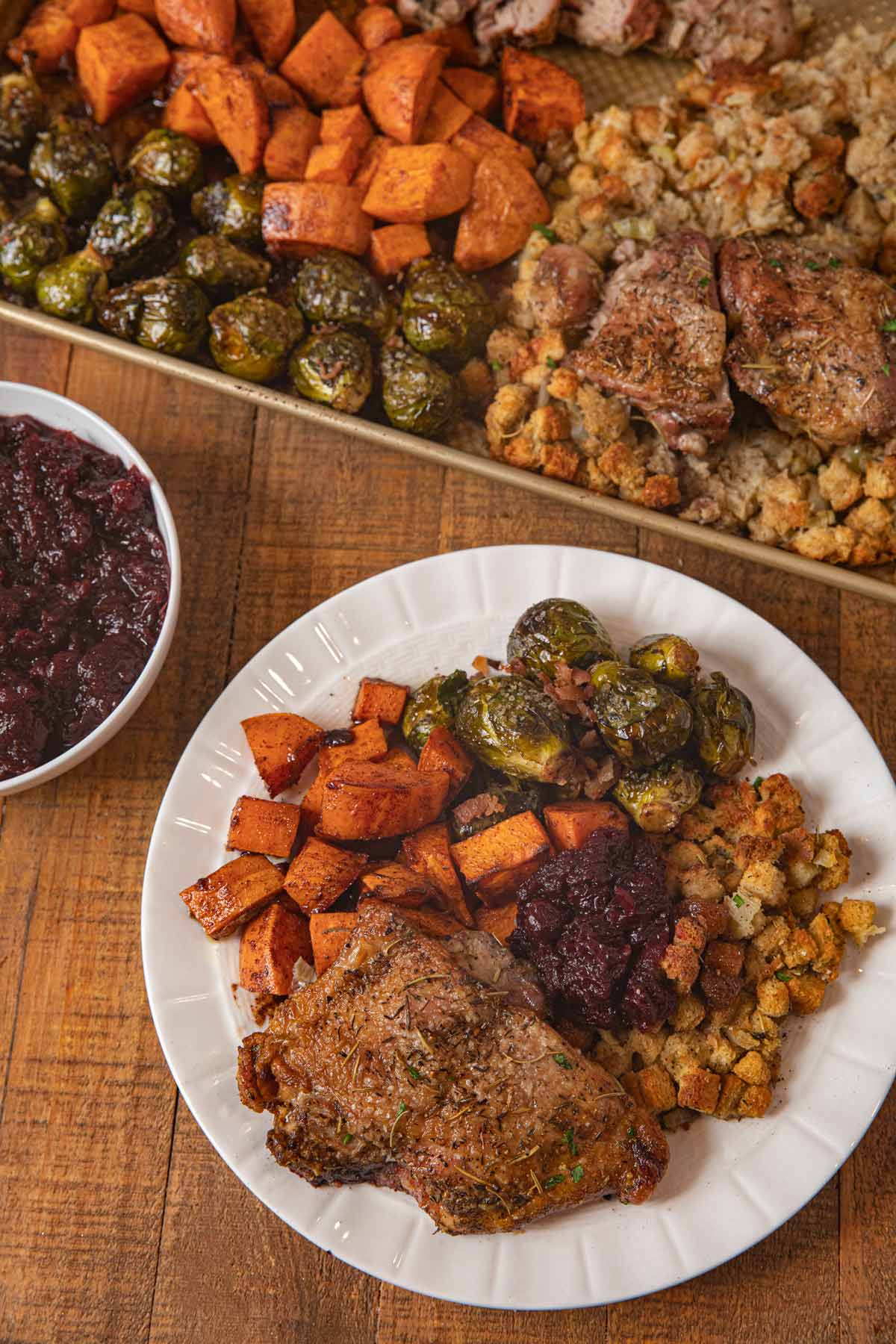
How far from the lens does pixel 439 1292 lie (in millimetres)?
2852

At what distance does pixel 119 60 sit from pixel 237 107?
1.56 ft

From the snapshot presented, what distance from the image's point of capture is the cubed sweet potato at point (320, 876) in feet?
10.1

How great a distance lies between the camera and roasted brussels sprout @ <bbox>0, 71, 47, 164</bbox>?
391cm

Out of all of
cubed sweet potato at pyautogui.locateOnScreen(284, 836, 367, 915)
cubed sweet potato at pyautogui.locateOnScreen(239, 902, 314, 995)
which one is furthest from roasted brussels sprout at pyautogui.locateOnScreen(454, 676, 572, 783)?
cubed sweet potato at pyautogui.locateOnScreen(239, 902, 314, 995)

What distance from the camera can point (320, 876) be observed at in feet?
10.1

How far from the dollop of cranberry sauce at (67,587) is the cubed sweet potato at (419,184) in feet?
4.16

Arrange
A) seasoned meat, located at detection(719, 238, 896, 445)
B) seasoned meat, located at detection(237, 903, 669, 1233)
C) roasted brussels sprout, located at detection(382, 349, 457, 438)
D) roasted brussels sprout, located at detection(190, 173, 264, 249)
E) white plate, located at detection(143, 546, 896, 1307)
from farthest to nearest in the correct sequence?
roasted brussels sprout, located at detection(190, 173, 264, 249) < roasted brussels sprout, located at detection(382, 349, 457, 438) < seasoned meat, located at detection(719, 238, 896, 445) < white plate, located at detection(143, 546, 896, 1307) < seasoned meat, located at detection(237, 903, 669, 1233)

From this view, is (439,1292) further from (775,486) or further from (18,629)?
(775,486)

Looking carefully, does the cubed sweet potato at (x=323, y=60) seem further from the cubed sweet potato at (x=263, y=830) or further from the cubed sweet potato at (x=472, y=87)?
the cubed sweet potato at (x=263, y=830)

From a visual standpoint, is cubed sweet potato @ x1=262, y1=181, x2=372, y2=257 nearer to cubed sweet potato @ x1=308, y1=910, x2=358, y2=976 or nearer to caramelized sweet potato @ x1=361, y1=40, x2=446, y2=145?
caramelized sweet potato @ x1=361, y1=40, x2=446, y2=145

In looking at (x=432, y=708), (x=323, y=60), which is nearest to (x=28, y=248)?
(x=323, y=60)

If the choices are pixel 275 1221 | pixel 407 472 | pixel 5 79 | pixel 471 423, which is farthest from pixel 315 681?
pixel 5 79

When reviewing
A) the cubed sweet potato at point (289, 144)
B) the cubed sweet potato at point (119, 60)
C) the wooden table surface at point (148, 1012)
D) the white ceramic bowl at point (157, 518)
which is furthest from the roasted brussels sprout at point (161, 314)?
the cubed sweet potato at point (119, 60)

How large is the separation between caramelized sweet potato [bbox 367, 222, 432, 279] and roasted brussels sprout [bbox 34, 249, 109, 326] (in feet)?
3.03
